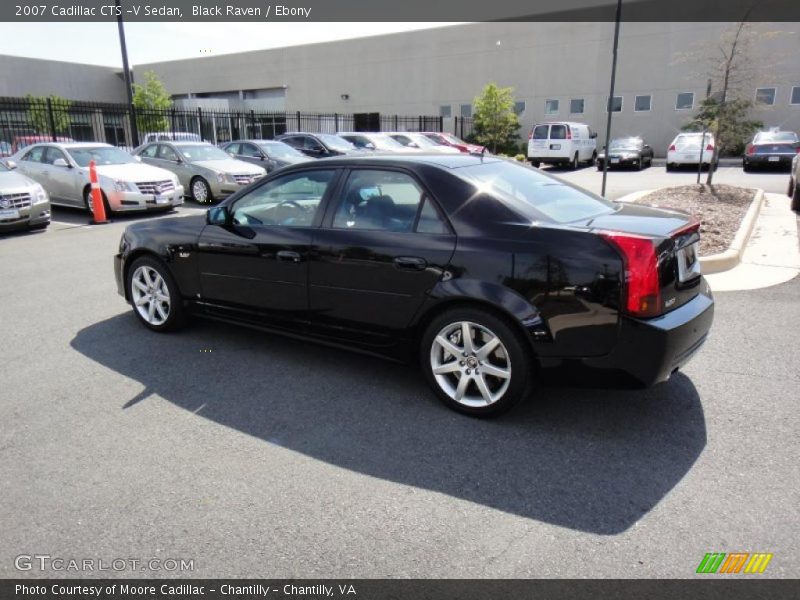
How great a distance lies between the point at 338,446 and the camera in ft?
11.4

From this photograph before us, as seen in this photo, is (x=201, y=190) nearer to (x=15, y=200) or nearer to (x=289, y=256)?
(x=15, y=200)

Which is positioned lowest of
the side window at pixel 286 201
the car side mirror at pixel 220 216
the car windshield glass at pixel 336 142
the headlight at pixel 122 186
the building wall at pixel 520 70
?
the headlight at pixel 122 186

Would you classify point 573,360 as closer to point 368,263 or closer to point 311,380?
point 368,263

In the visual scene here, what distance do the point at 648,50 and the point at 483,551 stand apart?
124 feet

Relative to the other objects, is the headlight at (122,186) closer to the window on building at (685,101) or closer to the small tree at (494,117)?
the small tree at (494,117)

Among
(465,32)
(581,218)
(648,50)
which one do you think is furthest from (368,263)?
(465,32)

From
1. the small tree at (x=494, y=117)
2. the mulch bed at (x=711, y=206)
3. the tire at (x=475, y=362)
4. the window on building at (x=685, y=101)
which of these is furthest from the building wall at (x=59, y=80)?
the tire at (x=475, y=362)

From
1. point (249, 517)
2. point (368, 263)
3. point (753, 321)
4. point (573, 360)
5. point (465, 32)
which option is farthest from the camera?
A: point (465, 32)

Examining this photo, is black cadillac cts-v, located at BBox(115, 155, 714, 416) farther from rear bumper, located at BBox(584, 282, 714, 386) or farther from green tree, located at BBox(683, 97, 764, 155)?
green tree, located at BBox(683, 97, 764, 155)

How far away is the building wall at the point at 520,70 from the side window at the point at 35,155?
25187mm

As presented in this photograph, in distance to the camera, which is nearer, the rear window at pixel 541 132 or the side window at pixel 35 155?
the side window at pixel 35 155

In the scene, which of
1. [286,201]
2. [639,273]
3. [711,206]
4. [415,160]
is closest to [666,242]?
[639,273]

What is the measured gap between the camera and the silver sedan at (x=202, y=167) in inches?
571

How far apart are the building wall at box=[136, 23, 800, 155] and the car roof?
85.4 feet
